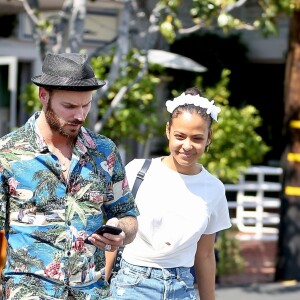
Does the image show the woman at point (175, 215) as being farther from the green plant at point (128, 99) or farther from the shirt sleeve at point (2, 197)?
the green plant at point (128, 99)

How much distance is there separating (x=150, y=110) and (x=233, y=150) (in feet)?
3.14

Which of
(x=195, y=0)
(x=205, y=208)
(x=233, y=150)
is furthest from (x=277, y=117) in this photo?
(x=205, y=208)

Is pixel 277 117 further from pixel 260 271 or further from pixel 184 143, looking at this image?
pixel 184 143

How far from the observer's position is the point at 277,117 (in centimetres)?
2008

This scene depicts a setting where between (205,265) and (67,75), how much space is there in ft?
4.75

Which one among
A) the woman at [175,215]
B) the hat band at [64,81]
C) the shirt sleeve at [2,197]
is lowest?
the woman at [175,215]

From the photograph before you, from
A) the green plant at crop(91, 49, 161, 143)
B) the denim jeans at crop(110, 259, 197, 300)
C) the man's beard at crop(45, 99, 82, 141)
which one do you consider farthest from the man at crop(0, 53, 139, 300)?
the green plant at crop(91, 49, 161, 143)

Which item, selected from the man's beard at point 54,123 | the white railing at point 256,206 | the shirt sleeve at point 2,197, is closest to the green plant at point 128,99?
the white railing at point 256,206

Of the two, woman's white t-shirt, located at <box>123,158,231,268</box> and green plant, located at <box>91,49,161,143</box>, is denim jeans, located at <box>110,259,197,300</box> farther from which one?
green plant, located at <box>91,49,161,143</box>

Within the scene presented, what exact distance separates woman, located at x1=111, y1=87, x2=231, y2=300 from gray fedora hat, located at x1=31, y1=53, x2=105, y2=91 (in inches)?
35.2

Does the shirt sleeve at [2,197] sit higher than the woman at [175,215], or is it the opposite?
the shirt sleeve at [2,197]

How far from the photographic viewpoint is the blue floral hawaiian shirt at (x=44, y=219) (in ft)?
11.1

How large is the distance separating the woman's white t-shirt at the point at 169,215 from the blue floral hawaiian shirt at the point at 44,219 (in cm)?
82

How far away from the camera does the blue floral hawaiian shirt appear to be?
338cm
